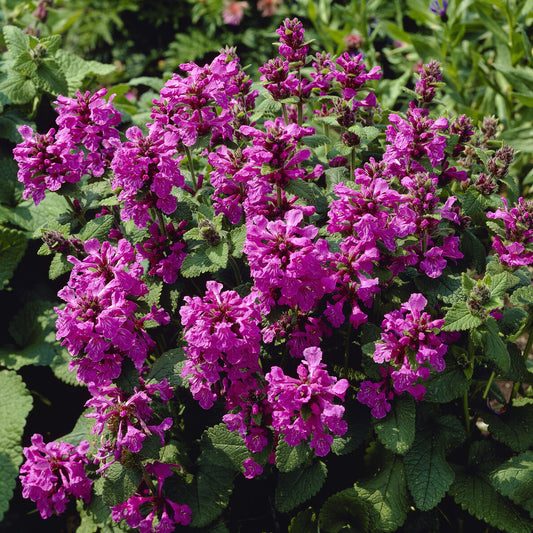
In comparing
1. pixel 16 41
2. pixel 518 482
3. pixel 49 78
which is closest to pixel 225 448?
pixel 518 482

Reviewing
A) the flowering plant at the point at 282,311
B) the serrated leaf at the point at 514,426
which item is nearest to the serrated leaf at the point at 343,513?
the flowering plant at the point at 282,311

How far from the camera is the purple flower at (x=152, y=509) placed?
1598 millimetres

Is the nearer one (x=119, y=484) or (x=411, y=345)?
(x=411, y=345)

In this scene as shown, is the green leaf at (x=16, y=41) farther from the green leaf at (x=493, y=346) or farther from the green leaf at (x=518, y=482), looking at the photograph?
the green leaf at (x=518, y=482)

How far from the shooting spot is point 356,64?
1.82m

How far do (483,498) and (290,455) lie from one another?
72cm

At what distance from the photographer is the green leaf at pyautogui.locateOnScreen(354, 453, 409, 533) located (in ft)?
5.61

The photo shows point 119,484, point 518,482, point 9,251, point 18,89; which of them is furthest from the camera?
point 18,89

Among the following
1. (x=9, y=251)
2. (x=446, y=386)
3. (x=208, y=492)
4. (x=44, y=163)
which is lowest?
(x=208, y=492)

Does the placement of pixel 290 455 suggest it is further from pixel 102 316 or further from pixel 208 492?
pixel 102 316

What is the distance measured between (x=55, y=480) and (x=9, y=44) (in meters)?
1.97

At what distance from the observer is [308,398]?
131 centimetres

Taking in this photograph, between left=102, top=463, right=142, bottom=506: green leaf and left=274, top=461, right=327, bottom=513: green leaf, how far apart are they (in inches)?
17.4

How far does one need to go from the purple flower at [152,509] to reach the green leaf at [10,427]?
0.50 metres
